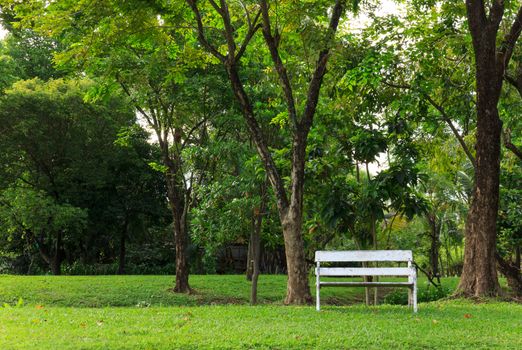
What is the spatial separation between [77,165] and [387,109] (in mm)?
16329

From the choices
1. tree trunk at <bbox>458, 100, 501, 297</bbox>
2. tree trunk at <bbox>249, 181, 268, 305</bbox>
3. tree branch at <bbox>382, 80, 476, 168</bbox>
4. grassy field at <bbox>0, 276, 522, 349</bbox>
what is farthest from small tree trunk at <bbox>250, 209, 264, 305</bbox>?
grassy field at <bbox>0, 276, 522, 349</bbox>

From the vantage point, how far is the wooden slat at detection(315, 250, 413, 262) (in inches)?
346

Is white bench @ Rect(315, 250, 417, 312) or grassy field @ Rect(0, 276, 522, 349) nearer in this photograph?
grassy field @ Rect(0, 276, 522, 349)

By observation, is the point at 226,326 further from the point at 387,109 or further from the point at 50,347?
the point at 387,109

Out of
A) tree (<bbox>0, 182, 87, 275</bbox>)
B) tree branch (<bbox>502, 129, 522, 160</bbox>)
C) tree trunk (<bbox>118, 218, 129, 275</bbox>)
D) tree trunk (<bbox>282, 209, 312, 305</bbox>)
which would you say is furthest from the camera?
tree trunk (<bbox>118, 218, 129, 275</bbox>)

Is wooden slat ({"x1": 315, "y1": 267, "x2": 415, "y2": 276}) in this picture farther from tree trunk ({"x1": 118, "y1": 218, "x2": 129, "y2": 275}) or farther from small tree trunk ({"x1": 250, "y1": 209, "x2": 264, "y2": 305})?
tree trunk ({"x1": 118, "y1": 218, "x2": 129, "y2": 275})

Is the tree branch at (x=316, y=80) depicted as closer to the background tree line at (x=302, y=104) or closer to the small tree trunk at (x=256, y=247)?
the background tree line at (x=302, y=104)

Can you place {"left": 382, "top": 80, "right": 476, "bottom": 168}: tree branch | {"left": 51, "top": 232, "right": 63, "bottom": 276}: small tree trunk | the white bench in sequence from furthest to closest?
{"left": 51, "top": 232, "right": 63, "bottom": 276}: small tree trunk
{"left": 382, "top": 80, "right": 476, "bottom": 168}: tree branch
the white bench

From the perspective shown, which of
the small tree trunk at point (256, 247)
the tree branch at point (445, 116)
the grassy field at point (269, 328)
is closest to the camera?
the grassy field at point (269, 328)

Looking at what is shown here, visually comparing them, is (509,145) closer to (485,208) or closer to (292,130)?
(485,208)

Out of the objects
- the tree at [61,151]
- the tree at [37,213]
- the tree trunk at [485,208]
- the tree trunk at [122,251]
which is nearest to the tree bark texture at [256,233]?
the tree trunk at [485,208]

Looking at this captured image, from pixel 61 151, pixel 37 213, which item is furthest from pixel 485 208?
pixel 61 151

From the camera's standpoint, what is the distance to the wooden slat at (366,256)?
8797 millimetres

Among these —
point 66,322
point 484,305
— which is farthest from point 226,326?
point 484,305
